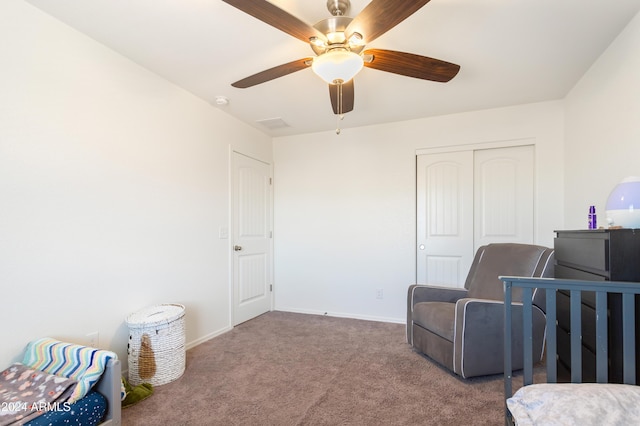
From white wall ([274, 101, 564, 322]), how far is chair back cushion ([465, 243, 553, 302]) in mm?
738

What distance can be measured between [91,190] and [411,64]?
2147mm

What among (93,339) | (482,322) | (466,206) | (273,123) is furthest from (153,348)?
(466,206)

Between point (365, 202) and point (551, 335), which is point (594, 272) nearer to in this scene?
point (551, 335)

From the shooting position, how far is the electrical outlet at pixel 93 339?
6.62ft

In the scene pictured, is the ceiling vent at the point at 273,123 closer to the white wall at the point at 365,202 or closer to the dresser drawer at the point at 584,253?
the white wall at the point at 365,202

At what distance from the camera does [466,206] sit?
3.37 meters

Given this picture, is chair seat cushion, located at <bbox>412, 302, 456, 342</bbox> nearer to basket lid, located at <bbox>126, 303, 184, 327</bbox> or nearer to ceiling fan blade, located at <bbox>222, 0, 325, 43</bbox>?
basket lid, located at <bbox>126, 303, 184, 327</bbox>

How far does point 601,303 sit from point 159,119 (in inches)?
118

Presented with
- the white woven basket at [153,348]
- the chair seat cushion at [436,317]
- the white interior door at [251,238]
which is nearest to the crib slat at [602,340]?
the chair seat cushion at [436,317]

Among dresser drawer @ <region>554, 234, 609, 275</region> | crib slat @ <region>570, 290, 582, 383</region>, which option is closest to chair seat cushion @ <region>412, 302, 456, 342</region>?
dresser drawer @ <region>554, 234, 609, 275</region>

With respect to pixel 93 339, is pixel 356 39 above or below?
above

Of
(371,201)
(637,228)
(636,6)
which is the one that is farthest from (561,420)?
(371,201)

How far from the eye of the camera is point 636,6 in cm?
173

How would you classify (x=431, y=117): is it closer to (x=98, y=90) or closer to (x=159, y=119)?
(x=159, y=119)
